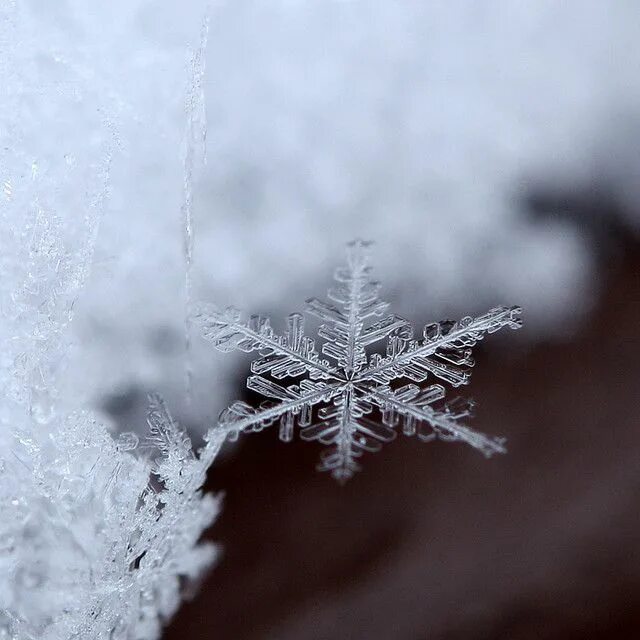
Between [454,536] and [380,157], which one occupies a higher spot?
[380,157]

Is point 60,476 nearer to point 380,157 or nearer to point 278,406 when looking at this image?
point 278,406

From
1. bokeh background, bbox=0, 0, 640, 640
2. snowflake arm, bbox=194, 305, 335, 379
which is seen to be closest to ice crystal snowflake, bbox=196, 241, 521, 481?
snowflake arm, bbox=194, 305, 335, 379

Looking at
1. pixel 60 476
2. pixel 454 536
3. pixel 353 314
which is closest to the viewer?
pixel 353 314

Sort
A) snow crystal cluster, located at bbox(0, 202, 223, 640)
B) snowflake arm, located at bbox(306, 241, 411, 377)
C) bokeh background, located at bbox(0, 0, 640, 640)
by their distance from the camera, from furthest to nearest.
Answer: bokeh background, located at bbox(0, 0, 640, 640) → snow crystal cluster, located at bbox(0, 202, 223, 640) → snowflake arm, located at bbox(306, 241, 411, 377)

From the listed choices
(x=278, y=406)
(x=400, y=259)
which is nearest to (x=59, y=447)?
(x=278, y=406)

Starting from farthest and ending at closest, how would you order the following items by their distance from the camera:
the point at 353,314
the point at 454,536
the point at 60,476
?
the point at 454,536, the point at 60,476, the point at 353,314

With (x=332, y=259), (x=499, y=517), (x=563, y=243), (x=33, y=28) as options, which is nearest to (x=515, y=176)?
(x=563, y=243)

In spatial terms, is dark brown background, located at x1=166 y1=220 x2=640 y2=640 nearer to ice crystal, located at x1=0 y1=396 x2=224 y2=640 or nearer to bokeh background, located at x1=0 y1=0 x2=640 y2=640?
bokeh background, located at x1=0 y1=0 x2=640 y2=640
